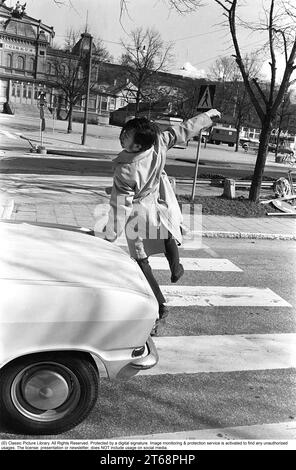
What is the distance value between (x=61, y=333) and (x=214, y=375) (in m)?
1.51

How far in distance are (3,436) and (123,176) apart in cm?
195

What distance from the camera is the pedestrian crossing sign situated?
909cm

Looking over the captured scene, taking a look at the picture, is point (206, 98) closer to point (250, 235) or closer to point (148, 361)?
point (250, 235)

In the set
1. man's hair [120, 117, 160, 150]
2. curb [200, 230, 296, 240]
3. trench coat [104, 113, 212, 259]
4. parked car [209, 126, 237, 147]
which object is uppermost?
parked car [209, 126, 237, 147]

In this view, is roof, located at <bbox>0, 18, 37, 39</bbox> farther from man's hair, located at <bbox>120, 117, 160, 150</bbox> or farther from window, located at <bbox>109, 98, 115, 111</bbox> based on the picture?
window, located at <bbox>109, 98, 115, 111</bbox>

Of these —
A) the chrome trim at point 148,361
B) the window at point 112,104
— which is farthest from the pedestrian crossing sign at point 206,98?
the window at point 112,104

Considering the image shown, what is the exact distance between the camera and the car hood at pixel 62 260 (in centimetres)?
250

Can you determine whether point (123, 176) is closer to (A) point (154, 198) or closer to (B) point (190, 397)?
(A) point (154, 198)

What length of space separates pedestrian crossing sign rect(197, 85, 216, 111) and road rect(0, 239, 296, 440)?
14.6 feet

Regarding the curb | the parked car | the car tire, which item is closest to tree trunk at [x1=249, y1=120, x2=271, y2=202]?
the curb

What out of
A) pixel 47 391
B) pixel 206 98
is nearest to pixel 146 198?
pixel 47 391

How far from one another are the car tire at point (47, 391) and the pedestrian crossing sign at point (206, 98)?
7.44 m

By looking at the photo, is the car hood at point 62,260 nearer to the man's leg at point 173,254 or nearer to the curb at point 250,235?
the man's leg at point 173,254
